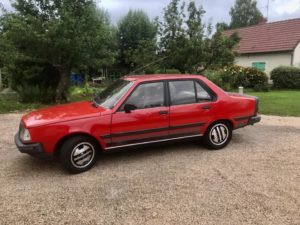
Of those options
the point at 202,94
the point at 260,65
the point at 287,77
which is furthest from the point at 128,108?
the point at 260,65

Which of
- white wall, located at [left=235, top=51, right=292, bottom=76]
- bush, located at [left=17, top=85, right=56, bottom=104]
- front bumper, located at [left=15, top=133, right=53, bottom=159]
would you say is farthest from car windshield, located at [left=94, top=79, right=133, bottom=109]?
white wall, located at [left=235, top=51, right=292, bottom=76]

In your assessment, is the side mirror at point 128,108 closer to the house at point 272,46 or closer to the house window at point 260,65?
the house at point 272,46

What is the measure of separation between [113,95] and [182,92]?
4.23 ft

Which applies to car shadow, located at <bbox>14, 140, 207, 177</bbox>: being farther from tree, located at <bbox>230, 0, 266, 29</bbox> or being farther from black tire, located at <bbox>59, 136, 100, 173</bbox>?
tree, located at <bbox>230, 0, 266, 29</bbox>

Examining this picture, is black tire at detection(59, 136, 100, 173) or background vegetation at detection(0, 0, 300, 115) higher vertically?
background vegetation at detection(0, 0, 300, 115)

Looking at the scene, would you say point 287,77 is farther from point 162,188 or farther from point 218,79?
point 162,188

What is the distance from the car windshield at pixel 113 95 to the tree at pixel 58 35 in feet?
15.9

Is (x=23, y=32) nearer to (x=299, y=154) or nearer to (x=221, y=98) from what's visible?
(x=221, y=98)

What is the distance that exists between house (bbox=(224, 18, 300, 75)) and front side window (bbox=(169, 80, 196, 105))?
16463 mm

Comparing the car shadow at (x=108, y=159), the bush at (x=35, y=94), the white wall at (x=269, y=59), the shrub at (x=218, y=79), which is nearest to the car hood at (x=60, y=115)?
the car shadow at (x=108, y=159)

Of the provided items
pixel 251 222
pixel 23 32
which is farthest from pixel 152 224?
pixel 23 32

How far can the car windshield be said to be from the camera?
16.8 ft

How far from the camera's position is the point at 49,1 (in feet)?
35.0

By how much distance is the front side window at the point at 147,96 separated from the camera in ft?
16.8
